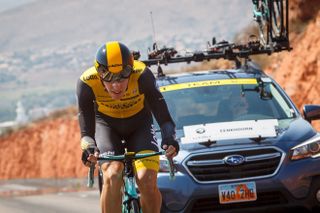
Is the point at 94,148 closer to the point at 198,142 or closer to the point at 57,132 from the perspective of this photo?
the point at 198,142

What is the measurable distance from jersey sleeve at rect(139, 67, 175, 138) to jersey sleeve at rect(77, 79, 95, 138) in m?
0.46

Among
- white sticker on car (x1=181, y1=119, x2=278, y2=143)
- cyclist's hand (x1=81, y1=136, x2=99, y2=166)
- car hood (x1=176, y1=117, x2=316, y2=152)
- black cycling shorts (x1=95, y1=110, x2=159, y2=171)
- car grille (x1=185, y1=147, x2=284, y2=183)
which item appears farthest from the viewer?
white sticker on car (x1=181, y1=119, x2=278, y2=143)

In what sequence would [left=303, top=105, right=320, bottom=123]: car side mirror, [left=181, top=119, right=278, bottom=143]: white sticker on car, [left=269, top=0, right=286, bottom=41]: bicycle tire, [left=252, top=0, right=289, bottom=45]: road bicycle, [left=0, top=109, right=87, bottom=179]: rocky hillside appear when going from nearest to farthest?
[left=181, top=119, right=278, bottom=143]: white sticker on car → [left=303, top=105, right=320, bottom=123]: car side mirror → [left=269, top=0, right=286, bottom=41]: bicycle tire → [left=252, top=0, right=289, bottom=45]: road bicycle → [left=0, top=109, right=87, bottom=179]: rocky hillside

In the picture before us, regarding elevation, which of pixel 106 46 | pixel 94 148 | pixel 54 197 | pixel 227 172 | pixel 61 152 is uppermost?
pixel 106 46

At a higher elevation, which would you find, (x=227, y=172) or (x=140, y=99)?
(x=140, y=99)

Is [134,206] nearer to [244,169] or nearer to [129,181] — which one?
[129,181]

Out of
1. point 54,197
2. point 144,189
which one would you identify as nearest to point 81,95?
point 144,189

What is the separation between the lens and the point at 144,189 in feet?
25.1

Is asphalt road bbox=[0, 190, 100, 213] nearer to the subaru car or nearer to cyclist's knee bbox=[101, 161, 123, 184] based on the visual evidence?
the subaru car

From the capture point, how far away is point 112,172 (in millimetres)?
7617

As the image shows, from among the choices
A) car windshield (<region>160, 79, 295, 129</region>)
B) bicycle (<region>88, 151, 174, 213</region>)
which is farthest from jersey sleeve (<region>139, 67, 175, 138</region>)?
car windshield (<region>160, 79, 295, 129</region>)

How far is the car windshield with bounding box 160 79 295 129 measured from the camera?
10.6 m

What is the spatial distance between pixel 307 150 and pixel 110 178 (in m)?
2.58

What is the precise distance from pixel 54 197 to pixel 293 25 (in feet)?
59.2
